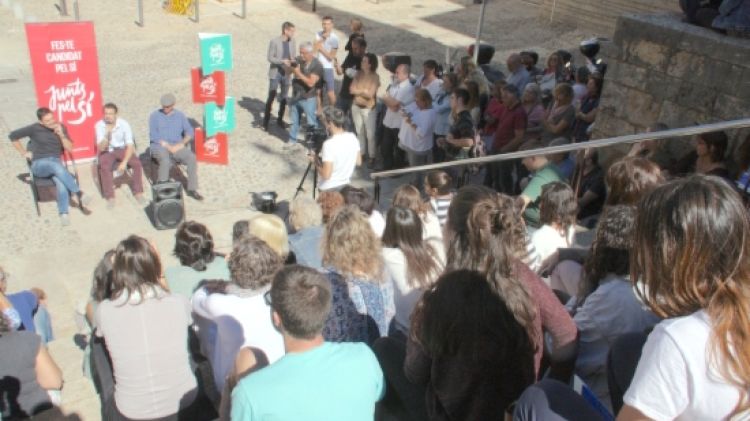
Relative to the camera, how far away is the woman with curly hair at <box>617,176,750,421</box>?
68.1 inches

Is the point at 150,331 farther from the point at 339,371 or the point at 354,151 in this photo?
the point at 354,151

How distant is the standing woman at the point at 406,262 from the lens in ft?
12.7

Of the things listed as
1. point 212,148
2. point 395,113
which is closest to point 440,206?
point 395,113

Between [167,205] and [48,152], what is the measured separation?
1429mm

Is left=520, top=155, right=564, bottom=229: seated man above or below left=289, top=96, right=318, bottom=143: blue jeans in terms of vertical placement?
above

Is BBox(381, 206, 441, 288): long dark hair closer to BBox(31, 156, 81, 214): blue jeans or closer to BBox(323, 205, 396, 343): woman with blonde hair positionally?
A: BBox(323, 205, 396, 343): woman with blonde hair

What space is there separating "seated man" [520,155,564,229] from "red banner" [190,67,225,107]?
4405 millimetres

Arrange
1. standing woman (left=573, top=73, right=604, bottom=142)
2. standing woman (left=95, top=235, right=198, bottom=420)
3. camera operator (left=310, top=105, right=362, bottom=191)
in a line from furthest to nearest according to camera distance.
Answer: standing woman (left=573, top=73, right=604, bottom=142) → camera operator (left=310, top=105, right=362, bottom=191) → standing woman (left=95, top=235, right=198, bottom=420)

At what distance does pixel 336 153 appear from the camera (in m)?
7.02

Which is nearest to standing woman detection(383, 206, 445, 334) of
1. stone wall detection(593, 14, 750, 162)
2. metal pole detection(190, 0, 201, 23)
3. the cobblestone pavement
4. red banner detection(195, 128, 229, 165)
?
the cobblestone pavement

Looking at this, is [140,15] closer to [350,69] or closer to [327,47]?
[327,47]

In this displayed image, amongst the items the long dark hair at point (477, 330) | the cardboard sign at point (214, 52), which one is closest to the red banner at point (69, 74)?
the cardboard sign at point (214, 52)

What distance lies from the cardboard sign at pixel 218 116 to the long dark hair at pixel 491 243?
6.18m

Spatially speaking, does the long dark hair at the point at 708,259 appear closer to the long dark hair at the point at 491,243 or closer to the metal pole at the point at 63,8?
the long dark hair at the point at 491,243
